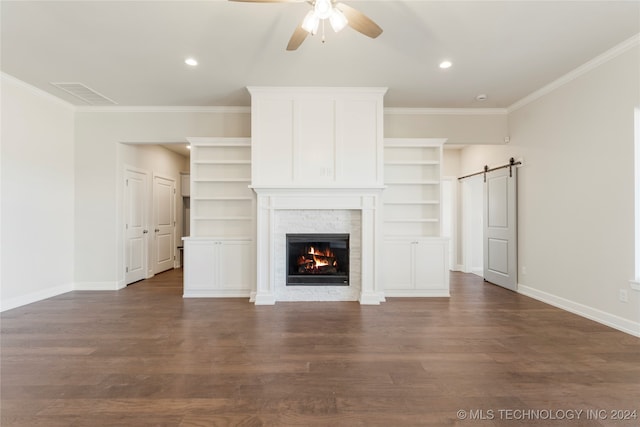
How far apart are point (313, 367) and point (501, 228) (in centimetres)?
416

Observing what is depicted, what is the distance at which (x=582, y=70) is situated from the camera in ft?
11.1

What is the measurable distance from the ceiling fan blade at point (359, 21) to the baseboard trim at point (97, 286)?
5024 millimetres

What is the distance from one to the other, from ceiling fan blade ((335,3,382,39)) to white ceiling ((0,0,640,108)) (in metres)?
0.39

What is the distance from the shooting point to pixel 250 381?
2.09 metres

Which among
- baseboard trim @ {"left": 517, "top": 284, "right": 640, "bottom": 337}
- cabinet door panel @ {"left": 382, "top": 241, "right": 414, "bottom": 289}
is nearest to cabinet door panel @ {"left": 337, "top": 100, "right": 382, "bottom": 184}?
cabinet door panel @ {"left": 382, "top": 241, "right": 414, "bottom": 289}

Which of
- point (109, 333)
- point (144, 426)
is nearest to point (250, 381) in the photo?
point (144, 426)

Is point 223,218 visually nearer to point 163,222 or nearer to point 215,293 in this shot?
point 215,293

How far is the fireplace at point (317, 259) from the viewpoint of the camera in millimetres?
4086

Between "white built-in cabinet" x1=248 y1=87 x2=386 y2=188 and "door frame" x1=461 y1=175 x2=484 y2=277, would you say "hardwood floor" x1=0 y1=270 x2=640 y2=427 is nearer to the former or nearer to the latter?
"white built-in cabinet" x1=248 y1=87 x2=386 y2=188

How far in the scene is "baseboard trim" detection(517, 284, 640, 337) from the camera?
2.92 meters

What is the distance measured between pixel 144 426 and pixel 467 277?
5.62 metres

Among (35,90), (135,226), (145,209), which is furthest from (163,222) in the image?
(35,90)

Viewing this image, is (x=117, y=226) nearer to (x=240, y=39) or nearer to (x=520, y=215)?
(x=240, y=39)

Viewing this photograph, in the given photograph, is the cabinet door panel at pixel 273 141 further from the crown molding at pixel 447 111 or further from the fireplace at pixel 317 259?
the crown molding at pixel 447 111
